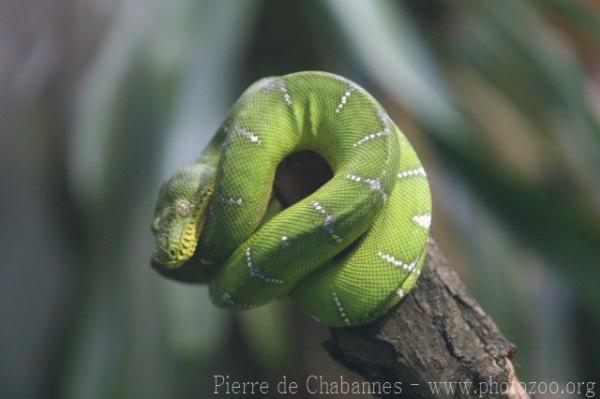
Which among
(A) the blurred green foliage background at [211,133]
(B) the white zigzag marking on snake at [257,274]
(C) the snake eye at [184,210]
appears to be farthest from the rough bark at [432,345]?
(A) the blurred green foliage background at [211,133]

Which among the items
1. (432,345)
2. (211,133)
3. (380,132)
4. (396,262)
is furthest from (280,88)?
(211,133)

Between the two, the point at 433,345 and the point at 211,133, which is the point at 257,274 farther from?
the point at 211,133

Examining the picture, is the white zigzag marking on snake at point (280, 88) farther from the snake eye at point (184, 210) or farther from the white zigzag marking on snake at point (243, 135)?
the snake eye at point (184, 210)

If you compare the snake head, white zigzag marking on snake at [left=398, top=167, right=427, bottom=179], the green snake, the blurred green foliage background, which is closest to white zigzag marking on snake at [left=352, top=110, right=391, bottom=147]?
the green snake

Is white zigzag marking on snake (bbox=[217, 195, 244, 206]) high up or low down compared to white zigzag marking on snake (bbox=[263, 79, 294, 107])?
down

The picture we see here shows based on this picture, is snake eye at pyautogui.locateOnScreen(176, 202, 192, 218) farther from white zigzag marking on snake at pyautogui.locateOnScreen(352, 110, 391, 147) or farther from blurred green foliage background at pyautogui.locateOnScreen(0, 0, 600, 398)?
blurred green foliage background at pyautogui.locateOnScreen(0, 0, 600, 398)

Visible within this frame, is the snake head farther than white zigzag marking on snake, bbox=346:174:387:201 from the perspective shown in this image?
Yes

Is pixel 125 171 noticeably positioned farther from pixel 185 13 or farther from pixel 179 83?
pixel 185 13
